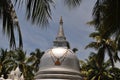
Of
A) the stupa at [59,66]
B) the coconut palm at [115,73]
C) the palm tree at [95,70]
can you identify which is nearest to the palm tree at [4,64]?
the palm tree at [95,70]

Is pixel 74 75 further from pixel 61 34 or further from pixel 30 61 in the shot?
pixel 30 61

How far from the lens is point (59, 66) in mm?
29891

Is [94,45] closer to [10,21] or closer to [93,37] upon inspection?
[93,37]

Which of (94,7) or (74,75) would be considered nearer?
(94,7)

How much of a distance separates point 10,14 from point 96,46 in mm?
32352

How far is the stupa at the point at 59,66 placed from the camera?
29281mm

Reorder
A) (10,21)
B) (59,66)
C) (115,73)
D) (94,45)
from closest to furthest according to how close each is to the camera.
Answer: (10,21) → (59,66) → (94,45) → (115,73)

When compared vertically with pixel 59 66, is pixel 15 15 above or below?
above

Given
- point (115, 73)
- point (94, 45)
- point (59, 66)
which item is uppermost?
point (94, 45)

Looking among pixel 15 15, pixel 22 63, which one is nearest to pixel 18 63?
pixel 22 63

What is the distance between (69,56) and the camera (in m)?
30.3

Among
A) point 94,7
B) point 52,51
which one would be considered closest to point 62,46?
point 52,51

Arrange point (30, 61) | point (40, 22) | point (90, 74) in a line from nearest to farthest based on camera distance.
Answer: point (40, 22)
point (90, 74)
point (30, 61)

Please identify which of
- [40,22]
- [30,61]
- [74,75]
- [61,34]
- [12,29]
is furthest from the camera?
[30,61]
